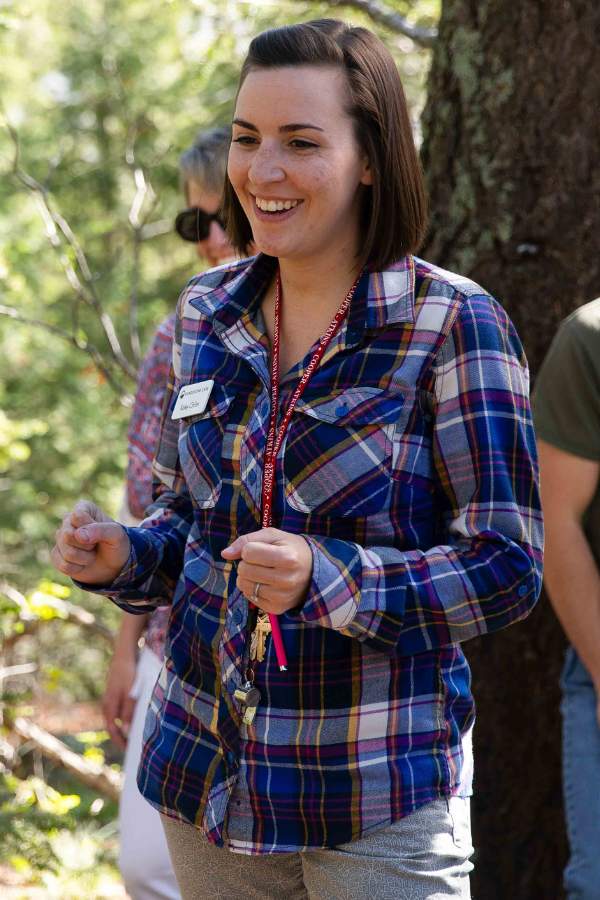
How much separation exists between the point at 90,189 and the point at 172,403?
9.88m

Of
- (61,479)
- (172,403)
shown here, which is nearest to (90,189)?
(61,479)

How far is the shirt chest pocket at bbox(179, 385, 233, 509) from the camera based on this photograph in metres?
1.81

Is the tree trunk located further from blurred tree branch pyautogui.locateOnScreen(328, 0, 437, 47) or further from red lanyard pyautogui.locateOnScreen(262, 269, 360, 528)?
red lanyard pyautogui.locateOnScreen(262, 269, 360, 528)

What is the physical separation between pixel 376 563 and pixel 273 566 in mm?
198

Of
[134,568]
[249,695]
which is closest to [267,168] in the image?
[134,568]

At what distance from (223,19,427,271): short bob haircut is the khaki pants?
3.03 feet

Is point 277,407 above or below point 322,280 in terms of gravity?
below

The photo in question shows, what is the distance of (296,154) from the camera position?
173 centimetres

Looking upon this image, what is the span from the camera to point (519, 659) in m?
3.04

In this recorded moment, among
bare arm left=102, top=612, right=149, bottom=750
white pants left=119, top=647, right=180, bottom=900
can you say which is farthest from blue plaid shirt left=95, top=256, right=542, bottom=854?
bare arm left=102, top=612, right=149, bottom=750

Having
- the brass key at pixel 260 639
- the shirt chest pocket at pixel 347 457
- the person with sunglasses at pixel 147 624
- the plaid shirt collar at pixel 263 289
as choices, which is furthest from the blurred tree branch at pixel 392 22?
the brass key at pixel 260 639

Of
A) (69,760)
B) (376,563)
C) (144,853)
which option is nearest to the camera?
(376,563)

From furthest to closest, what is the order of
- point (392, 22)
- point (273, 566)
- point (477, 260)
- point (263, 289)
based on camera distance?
point (392, 22) → point (477, 260) → point (263, 289) → point (273, 566)

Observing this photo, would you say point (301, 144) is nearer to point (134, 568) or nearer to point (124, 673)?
point (134, 568)
